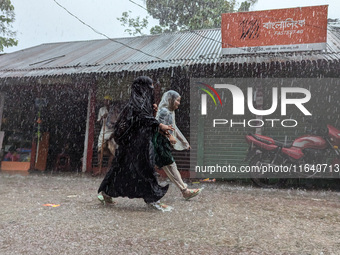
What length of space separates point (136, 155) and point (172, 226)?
1099 millimetres

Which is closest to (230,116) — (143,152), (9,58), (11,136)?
(143,152)

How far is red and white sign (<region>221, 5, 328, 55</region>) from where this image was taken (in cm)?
707

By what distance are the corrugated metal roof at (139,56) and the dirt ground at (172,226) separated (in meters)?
3.39

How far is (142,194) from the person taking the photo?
150 inches

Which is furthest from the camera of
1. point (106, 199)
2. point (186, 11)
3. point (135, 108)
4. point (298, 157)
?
point (186, 11)

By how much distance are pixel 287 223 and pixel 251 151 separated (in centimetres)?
335

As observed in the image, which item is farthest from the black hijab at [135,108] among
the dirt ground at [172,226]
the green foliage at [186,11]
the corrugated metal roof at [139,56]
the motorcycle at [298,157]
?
the green foliage at [186,11]

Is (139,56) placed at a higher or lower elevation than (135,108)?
higher

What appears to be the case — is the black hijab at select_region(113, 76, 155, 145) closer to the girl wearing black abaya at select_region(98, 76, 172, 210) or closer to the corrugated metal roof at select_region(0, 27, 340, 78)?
the girl wearing black abaya at select_region(98, 76, 172, 210)

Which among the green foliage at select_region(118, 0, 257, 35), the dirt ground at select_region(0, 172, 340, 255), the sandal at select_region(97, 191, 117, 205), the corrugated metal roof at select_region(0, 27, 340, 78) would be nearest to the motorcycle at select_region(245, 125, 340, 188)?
the dirt ground at select_region(0, 172, 340, 255)

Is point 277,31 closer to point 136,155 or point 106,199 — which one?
point 136,155

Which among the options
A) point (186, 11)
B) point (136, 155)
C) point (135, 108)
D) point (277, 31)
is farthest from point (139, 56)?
point (186, 11)

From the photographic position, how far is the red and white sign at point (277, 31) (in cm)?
707

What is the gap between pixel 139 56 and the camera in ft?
29.1
